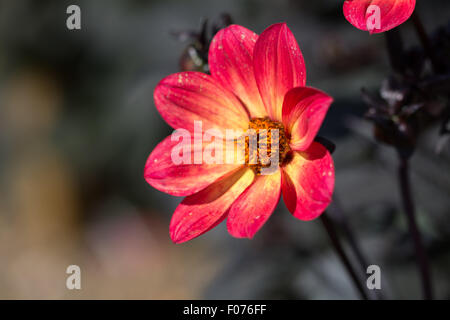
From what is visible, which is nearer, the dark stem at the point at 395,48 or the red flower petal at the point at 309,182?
the red flower petal at the point at 309,182

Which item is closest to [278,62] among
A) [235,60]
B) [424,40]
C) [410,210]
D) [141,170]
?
[235,60]

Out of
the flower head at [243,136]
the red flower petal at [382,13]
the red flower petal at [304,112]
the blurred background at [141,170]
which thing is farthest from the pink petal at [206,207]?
the blurred background at [141,170]

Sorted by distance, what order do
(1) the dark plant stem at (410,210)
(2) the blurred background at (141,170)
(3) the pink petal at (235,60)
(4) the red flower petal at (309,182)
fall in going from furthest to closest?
(2) the blurred background at (141,170) → (1) the dark plant stem at (410,210) → (3) the pink petal at (235,60) → (4) the red flower petal at (309,182)

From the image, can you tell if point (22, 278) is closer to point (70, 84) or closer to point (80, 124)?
point (80, 124)

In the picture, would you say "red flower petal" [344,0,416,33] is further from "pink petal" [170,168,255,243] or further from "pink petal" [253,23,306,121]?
"pink petal" [170,168,255,243]

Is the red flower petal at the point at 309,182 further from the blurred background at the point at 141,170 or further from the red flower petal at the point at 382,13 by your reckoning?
the blurred background at the point at 141,170

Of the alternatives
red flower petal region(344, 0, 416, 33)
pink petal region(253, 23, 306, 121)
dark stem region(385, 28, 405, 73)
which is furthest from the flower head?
dark stem region(385, 28, 405, 73)

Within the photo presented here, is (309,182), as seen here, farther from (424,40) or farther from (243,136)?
(424,40)
